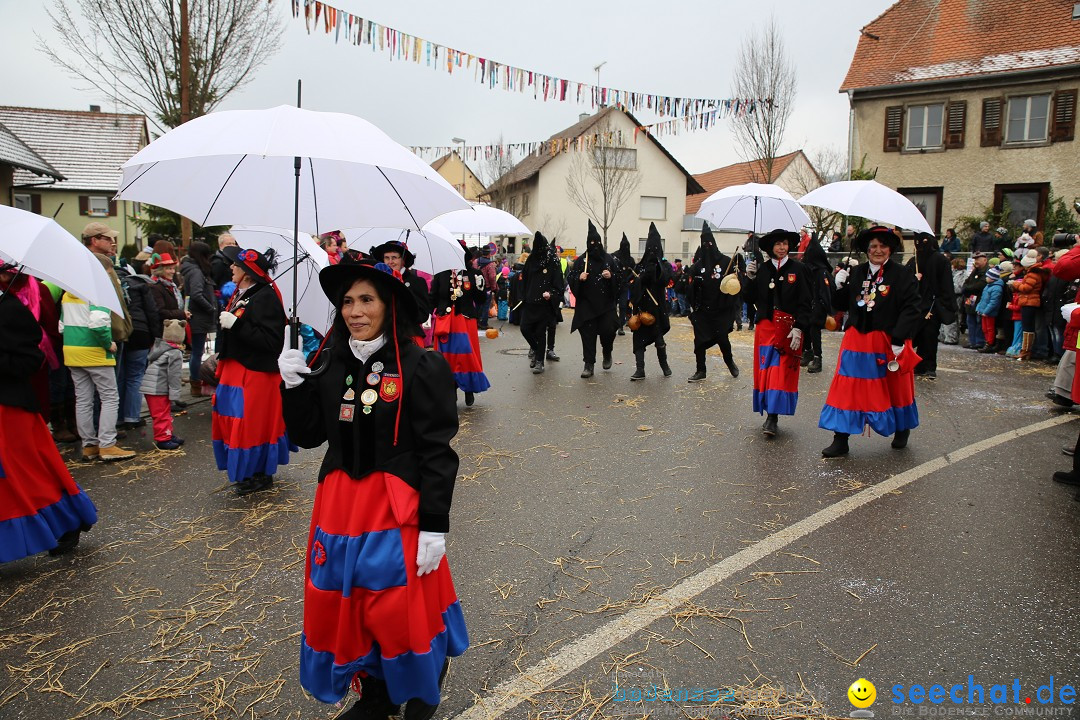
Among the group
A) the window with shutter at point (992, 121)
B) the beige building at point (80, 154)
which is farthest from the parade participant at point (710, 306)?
the beige building at point (80, 154)

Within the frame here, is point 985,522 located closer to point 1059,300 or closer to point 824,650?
point 824,650

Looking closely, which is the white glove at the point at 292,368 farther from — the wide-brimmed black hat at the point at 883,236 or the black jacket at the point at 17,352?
the wide-brimmed black hat at the point at 883,236

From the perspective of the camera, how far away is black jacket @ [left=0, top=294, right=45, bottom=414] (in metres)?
4.06

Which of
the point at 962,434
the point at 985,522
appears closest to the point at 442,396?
the point at 985,522

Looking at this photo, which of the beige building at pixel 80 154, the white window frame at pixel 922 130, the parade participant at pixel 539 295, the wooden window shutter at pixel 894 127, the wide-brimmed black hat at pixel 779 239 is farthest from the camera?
the beige building at pixel 80 154

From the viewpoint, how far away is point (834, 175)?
39.1 meters

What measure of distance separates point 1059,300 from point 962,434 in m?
5.70

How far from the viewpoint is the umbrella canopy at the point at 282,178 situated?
335cm

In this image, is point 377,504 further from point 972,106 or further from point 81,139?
point 81,139

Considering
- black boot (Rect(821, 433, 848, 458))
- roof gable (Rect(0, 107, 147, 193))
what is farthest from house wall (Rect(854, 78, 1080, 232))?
roof gable (Rect(0, 107, 147, 193))

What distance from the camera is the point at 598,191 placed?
126 ft

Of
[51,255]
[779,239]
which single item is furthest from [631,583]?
[779,239]

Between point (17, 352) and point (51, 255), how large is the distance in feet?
2.49

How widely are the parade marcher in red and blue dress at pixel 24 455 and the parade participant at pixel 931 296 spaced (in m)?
10.1
